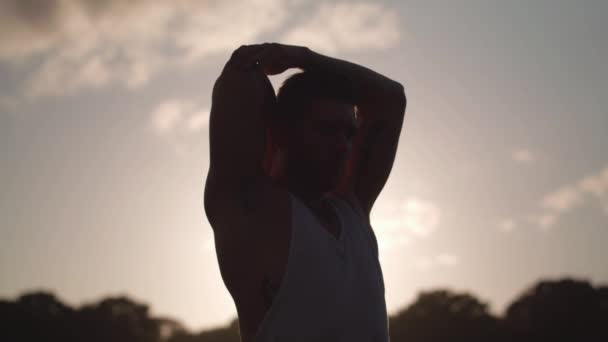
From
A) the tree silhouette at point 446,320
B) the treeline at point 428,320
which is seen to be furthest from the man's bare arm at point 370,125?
the tree silhouette at point 446,320

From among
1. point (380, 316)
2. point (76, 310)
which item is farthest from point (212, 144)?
point (76, 310)

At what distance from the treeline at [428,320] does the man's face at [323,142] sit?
31004 mm

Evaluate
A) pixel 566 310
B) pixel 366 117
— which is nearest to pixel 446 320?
pixel 566 310

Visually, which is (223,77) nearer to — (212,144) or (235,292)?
(212,144)

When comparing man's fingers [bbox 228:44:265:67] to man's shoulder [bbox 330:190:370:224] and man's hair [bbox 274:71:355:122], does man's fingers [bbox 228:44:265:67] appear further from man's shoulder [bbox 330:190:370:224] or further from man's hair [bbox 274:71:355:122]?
man's shoulder [bbox 330:190:370:224]

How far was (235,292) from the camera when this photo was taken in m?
2.73

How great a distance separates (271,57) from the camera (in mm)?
3088

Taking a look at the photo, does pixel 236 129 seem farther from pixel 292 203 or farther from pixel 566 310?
pixel 566 310

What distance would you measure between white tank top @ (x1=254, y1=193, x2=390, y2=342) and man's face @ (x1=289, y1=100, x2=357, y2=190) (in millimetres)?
306

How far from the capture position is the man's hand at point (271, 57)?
3027mm

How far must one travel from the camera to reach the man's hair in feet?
10.3

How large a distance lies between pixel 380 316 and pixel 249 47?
129cm

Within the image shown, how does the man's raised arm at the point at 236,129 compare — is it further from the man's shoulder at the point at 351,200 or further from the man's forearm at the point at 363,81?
the man's shoulder at the point at 351,200

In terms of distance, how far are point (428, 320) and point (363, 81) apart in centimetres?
3875
